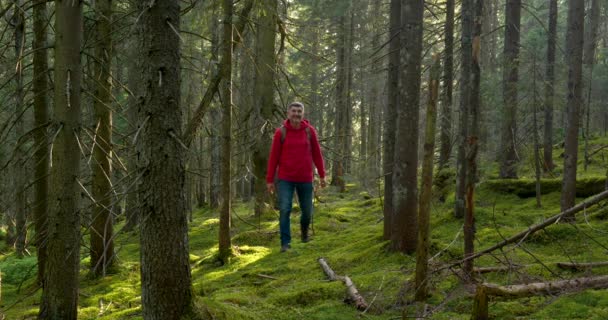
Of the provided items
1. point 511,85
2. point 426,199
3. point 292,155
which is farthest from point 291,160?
point 511,85

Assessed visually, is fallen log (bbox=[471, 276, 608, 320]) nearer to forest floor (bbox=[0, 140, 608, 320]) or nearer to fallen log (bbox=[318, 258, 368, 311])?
forest floor (bbox=[0, 140, 608, 320])

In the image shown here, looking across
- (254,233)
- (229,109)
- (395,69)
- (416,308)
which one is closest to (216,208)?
(254,233)

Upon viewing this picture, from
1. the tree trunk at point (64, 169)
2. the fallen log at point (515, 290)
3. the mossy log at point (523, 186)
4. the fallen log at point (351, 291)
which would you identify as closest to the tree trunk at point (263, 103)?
the fallen log at point (351, 291)

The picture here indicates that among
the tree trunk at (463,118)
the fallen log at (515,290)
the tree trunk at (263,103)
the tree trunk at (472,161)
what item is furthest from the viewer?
the tree trunk at (263,103)

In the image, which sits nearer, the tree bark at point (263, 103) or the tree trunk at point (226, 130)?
the tree trunk at point (226, 130)

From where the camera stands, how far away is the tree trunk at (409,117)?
6.38 metres

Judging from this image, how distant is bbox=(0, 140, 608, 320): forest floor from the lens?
14.3 feet

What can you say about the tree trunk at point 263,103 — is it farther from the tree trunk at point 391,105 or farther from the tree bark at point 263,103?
the tree trunk at point 391,105

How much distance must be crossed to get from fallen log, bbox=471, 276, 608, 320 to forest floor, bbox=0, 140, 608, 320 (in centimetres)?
10

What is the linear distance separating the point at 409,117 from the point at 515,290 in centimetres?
316

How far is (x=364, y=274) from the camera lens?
6.32m

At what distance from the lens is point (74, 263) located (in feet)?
18.5

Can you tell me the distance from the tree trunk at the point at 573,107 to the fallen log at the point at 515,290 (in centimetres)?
600

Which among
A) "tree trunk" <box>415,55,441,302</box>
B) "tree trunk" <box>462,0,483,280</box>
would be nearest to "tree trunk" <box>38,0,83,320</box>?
"tree trunk" <box>415,55,441,302</box>
